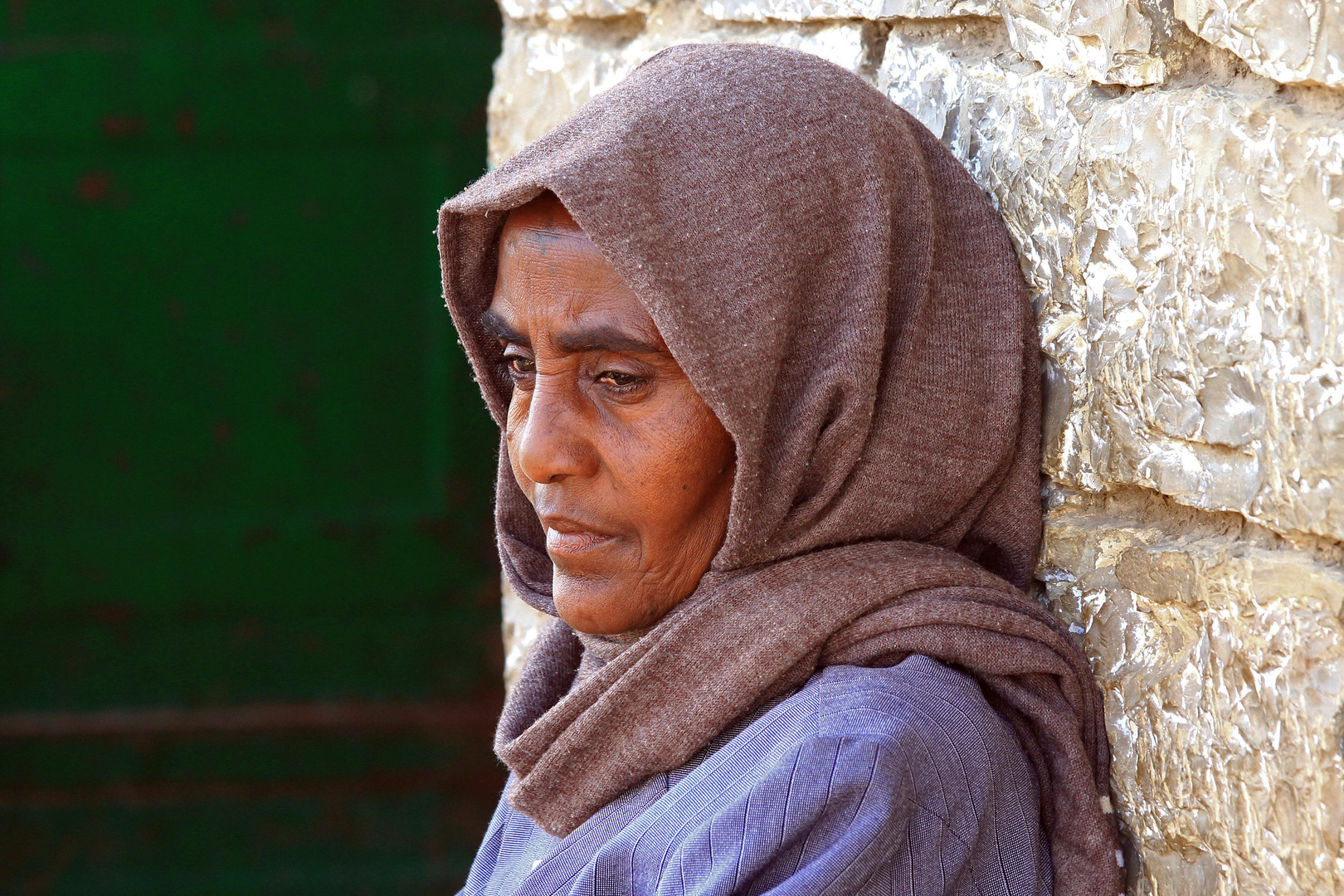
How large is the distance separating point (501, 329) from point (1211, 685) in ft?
2.30

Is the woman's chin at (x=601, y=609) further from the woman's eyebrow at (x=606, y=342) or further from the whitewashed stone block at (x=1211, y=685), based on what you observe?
the whitewashed stone block at (x=1211, y=685)

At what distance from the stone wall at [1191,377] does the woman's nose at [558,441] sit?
428 millimetres

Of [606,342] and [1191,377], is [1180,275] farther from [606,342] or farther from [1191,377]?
[606,342]

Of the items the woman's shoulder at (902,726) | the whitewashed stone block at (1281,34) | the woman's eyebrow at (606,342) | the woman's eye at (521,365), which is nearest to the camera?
the whitewashed stone block at (1281,34)

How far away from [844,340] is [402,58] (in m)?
2.07

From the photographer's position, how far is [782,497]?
1.24 meters

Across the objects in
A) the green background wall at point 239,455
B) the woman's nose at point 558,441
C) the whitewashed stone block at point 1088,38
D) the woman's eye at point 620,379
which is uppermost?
the whitewashed stone block at point 1088,38

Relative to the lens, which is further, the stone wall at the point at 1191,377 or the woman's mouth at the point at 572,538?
the woman's mouth at the point at 572,538

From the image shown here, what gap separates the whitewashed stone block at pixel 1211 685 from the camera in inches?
40.1

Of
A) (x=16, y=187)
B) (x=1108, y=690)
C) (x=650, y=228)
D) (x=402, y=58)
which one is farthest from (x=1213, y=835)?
(x=16, y=187)

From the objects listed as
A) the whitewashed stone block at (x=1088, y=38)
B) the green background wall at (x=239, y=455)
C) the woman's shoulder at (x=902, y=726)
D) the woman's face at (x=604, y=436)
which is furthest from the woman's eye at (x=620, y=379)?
the green background wall at (x=239, y=455)

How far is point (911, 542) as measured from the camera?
4.28 feet

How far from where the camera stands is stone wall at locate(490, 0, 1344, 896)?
1.00 metres

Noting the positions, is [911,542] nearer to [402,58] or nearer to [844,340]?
[844,340]
